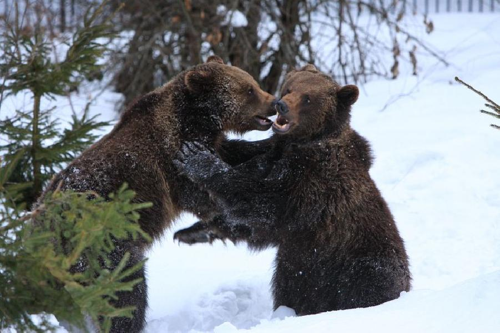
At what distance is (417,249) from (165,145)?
298 centimetres

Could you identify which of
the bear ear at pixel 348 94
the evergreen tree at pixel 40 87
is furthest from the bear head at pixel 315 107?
the evergreen tree at pixel 40 87

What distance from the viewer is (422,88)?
1109cm

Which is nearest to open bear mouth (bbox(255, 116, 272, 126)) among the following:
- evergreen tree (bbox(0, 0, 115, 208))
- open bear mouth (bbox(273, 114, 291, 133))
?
open bear mouth (bbox(273, 114, 291, 133))

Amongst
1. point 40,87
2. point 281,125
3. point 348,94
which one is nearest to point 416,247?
point 348,94

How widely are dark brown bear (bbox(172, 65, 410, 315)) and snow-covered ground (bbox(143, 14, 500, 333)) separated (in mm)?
516

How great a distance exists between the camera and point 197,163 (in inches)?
211

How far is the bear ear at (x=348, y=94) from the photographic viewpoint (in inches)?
213

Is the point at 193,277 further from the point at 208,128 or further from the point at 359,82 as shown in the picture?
the point at 359,82

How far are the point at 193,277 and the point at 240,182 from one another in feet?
6.03

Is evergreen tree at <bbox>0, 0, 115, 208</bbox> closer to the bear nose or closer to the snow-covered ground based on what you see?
the snow-covered ground

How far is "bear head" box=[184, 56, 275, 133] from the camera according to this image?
568cm

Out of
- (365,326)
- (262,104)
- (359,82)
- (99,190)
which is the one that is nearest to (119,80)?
(359,82)

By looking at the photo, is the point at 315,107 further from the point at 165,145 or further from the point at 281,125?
the point at 165,145

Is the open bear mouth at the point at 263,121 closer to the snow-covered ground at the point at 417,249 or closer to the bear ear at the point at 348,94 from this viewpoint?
the bear ear at the point at 348,94
